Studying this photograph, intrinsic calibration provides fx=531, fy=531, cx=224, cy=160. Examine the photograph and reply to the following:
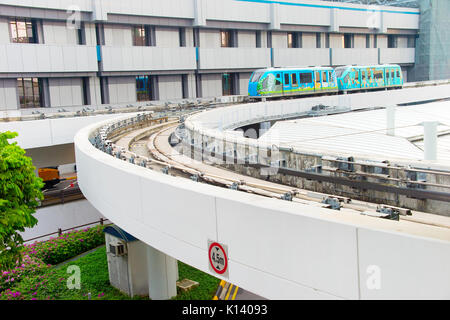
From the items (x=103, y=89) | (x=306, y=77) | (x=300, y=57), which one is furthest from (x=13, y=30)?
(x=300, y=57)

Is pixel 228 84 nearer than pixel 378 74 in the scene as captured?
No

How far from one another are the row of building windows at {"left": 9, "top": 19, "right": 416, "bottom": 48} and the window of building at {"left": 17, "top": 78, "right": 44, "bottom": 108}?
261cm

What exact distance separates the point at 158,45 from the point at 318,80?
12.6m

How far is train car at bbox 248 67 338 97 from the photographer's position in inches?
1388

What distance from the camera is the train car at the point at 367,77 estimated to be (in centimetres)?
4220

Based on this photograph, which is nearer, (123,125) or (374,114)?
(123,125)

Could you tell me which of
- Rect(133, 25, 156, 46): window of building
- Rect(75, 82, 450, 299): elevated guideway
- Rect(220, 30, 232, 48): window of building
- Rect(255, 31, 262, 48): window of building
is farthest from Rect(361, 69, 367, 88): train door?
Rect(75, 82, 450, 299): elevated guideway

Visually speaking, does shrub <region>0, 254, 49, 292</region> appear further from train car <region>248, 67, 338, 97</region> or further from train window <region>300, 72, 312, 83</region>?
train window <region>300, 72, 312, 83</region>

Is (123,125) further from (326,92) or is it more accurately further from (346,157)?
(326,92)

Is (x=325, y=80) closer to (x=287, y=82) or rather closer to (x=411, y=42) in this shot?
(x=287, y=82)

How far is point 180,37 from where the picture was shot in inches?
1686

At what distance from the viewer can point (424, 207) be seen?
7.82 m
